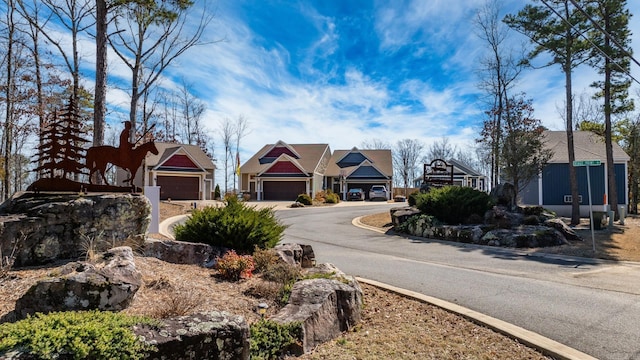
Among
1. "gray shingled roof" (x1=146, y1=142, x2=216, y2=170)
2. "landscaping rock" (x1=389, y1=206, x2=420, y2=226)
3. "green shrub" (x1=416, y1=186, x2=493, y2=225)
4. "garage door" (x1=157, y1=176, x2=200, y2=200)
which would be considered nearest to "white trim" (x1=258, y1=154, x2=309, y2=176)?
"gray shingled roof" (x1=146, y1=142, x2=216, y2=170)

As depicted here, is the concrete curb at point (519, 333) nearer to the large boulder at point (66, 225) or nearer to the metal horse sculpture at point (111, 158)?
the large boulder at point (66, 225)

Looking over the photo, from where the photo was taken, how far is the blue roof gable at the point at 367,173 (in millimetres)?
45019

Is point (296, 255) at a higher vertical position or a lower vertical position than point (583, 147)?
lower

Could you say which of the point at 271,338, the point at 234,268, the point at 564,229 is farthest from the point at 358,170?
the point at 271,338

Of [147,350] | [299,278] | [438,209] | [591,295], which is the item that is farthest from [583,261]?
[147,350]

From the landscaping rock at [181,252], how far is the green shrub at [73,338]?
3.28 meters

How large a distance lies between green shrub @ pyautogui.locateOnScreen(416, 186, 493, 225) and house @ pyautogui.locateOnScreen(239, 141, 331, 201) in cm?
2649

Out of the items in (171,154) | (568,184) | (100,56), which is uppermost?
(171,154)

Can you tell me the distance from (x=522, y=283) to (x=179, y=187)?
114 feet

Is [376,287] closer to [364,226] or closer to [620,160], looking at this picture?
[364,226]

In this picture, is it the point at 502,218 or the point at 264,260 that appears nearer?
the point at 264,260

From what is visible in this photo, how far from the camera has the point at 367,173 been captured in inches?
1774

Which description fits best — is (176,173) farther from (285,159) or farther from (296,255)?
(296,255)

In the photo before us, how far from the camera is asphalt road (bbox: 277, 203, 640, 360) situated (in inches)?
192
